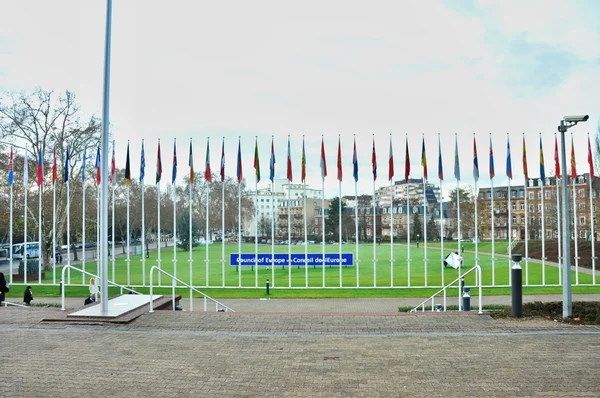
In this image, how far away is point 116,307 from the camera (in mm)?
11297

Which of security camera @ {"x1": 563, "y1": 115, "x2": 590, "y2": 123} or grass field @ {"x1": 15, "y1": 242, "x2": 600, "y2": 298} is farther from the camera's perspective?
grass field @ {"x1": 15, "y1": 242, "x2": 600, "y2": 298}

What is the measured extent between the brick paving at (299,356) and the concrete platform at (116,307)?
374 millimetres

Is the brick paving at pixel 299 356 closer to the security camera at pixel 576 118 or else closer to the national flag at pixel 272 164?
the security camera at pixel 576 118

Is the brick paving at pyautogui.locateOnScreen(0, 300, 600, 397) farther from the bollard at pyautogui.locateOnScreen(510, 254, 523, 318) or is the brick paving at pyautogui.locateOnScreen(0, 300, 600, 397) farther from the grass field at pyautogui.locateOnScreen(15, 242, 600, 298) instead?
the grass field at pyautogui.locateOnScreen(15, 242, 600, 298)

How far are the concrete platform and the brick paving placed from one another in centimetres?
37

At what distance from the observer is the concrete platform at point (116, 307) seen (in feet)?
34.4

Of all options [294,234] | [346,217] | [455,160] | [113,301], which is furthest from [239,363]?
[294,234]

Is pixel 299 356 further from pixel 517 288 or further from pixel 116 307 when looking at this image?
pixel 116 307

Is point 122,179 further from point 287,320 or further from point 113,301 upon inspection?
point 287,320

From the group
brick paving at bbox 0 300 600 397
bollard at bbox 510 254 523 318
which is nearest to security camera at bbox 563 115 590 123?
bollard at bbox 510 254 523 318

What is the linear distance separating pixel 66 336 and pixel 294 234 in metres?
80.7

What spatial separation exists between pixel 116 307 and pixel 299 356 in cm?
548

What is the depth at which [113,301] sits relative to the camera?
12.2 metres

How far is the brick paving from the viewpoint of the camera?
6.44 metres
